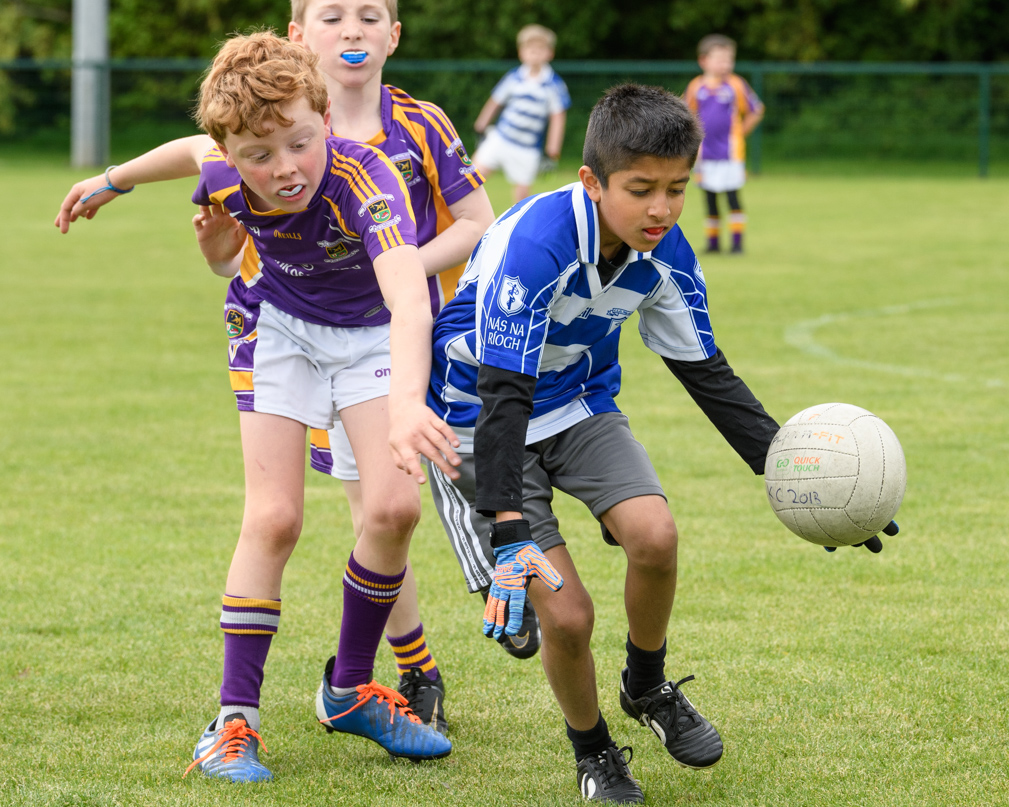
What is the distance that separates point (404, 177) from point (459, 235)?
0.24 meters

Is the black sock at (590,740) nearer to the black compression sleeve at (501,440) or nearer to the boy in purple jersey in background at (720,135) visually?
the black compression sleeve at (501,440)

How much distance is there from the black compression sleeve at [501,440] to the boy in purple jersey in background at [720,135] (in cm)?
1184

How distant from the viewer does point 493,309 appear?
2988mm

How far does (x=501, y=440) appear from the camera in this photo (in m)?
2.88

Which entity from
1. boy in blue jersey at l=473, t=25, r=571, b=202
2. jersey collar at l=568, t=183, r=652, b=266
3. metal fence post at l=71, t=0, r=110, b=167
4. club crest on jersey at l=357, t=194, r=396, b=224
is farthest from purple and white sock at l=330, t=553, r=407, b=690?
metal fence post at l=71, t=0, r=110, b=167

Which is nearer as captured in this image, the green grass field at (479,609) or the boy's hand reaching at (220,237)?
the green grass field at (479,609)

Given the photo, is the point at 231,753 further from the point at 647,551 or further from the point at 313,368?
the point at 647,551

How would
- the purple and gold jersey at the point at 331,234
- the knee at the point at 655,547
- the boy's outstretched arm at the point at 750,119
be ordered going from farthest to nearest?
the boy's outstretched arm at the point at 750,119 < the purple and gold jersey at the point at 331,234 < the knee at the point at 655,547

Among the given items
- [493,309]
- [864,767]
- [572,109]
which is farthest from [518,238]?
[572,109]

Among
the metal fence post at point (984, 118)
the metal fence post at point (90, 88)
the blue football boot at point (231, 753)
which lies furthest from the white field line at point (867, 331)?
the metal fence post at point (90, 88)

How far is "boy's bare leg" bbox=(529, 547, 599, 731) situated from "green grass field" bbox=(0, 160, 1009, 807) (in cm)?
23

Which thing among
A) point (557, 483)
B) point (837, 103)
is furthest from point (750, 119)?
point (557, 483)

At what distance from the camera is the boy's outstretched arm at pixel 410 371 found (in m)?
2.78

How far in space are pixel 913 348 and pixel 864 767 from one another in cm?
625
